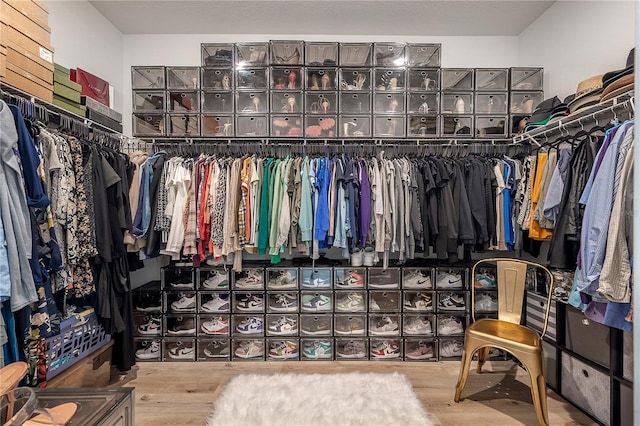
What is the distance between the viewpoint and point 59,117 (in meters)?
Answer: 1.90

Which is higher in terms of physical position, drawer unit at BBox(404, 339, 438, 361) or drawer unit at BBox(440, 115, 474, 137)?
drawer unit at BBox(440, 115, 474, 137)

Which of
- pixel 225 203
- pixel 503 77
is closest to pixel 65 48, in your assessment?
pixel 225 203

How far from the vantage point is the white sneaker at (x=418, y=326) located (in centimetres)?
249

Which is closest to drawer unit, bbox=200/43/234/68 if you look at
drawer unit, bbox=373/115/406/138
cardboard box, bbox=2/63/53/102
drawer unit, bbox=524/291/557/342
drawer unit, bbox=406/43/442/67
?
cardboard box, bbox=2/63/53/102

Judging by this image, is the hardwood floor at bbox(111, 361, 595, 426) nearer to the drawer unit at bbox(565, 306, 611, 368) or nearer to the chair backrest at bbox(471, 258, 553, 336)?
the drawer unit at bbox(565, 306, 611, 368)

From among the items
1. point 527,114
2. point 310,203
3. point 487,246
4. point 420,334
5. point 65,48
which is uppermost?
point 65,48

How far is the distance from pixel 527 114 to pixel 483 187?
33.0 inches

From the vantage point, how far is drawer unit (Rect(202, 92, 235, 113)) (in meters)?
2.47

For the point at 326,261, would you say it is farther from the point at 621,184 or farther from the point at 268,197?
the point at 621,184

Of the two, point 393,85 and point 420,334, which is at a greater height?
point 393,85

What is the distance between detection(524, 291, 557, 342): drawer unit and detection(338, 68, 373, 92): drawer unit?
2119 mm

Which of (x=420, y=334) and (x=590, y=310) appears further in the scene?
(x=420, y=334)

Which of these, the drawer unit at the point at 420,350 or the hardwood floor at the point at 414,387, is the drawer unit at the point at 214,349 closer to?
the hardwood floor at the point at 414,387

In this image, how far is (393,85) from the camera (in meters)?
2.46
